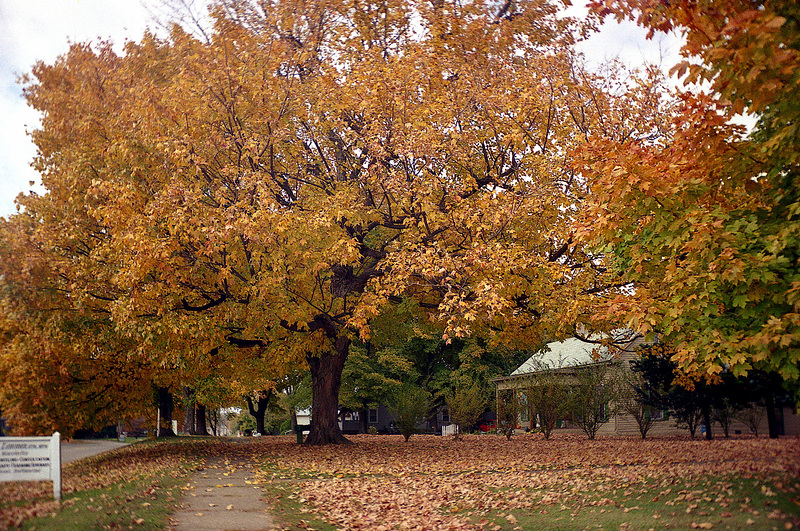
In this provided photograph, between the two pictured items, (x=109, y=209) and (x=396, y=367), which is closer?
(x=109, y=209)

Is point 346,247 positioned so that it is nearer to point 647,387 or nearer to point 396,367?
point 647,387

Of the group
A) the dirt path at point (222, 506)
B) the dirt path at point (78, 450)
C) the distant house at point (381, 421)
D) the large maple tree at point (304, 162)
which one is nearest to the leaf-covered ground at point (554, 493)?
the dirt path at point (222, 506)

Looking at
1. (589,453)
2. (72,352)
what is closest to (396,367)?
(589,453)

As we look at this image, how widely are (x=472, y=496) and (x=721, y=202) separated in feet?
19.4

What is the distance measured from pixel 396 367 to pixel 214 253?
Answer: 31.5 metres

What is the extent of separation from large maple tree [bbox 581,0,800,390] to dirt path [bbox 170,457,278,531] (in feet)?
19.0

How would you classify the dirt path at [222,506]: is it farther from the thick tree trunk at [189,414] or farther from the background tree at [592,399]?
the thick tree trunk at [189,414]

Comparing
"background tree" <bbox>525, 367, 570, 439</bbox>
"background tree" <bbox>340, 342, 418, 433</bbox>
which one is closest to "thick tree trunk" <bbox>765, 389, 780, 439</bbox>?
"background tree" <bbox>525, 367, 570, 439</bbox>

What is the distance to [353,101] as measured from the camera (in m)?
16.7

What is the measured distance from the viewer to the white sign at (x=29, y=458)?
8109 millimetres

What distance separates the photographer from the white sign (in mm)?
8109

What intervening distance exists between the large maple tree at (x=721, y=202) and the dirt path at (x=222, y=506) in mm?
5779

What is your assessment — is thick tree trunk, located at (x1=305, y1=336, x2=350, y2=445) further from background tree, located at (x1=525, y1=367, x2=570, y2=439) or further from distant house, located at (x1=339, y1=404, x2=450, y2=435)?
distant house, located at (x1=339, y1=404, x2=450, y2=435)

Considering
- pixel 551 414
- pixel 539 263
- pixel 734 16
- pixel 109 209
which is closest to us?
pixel 734 16
